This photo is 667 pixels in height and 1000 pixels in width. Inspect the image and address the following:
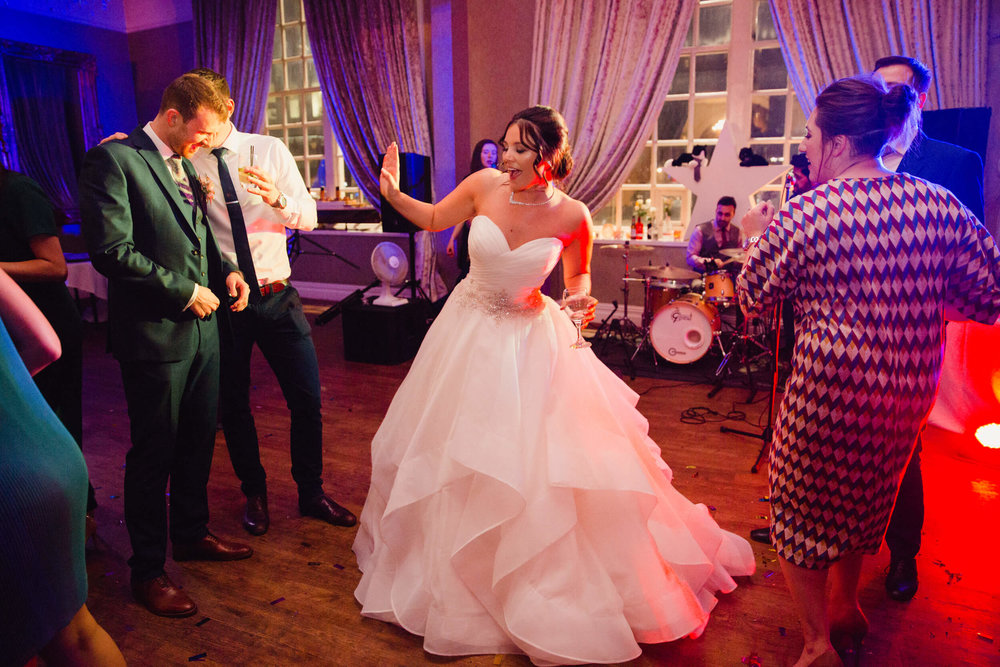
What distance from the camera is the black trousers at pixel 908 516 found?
2.17m

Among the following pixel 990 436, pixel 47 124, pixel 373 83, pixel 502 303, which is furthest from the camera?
pixel 47 124

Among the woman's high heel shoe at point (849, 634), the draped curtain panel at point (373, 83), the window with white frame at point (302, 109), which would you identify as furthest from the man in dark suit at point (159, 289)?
the window with white frame at point (302, 109)

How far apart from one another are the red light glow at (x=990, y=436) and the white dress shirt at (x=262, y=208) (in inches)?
148

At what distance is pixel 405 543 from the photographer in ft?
7.09

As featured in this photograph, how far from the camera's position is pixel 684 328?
4.99 metres

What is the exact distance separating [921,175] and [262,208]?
2.60 m

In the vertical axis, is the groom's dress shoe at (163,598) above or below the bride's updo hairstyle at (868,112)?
below

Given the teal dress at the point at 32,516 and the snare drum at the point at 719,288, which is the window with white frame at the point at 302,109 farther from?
the teal dress at the point at 32,516

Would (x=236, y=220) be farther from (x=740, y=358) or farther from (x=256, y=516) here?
(x=740, y=358)

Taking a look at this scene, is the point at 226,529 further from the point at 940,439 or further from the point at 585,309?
the point at 940,439

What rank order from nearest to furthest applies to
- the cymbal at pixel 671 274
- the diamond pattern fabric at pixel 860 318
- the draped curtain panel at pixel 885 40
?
the diamond pattern fabric at pixel 860 318
the draped curtain panel at pixel 885 40
the cymbal at pixel 671 274

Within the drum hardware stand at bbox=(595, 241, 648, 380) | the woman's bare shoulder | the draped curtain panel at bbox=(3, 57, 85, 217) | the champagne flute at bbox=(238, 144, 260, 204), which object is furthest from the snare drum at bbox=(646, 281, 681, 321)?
the draped curtain panel at bbox=(3, 57, 85, 217)

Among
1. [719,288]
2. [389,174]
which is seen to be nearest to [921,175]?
[389,174]

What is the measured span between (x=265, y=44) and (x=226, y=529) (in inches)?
277
